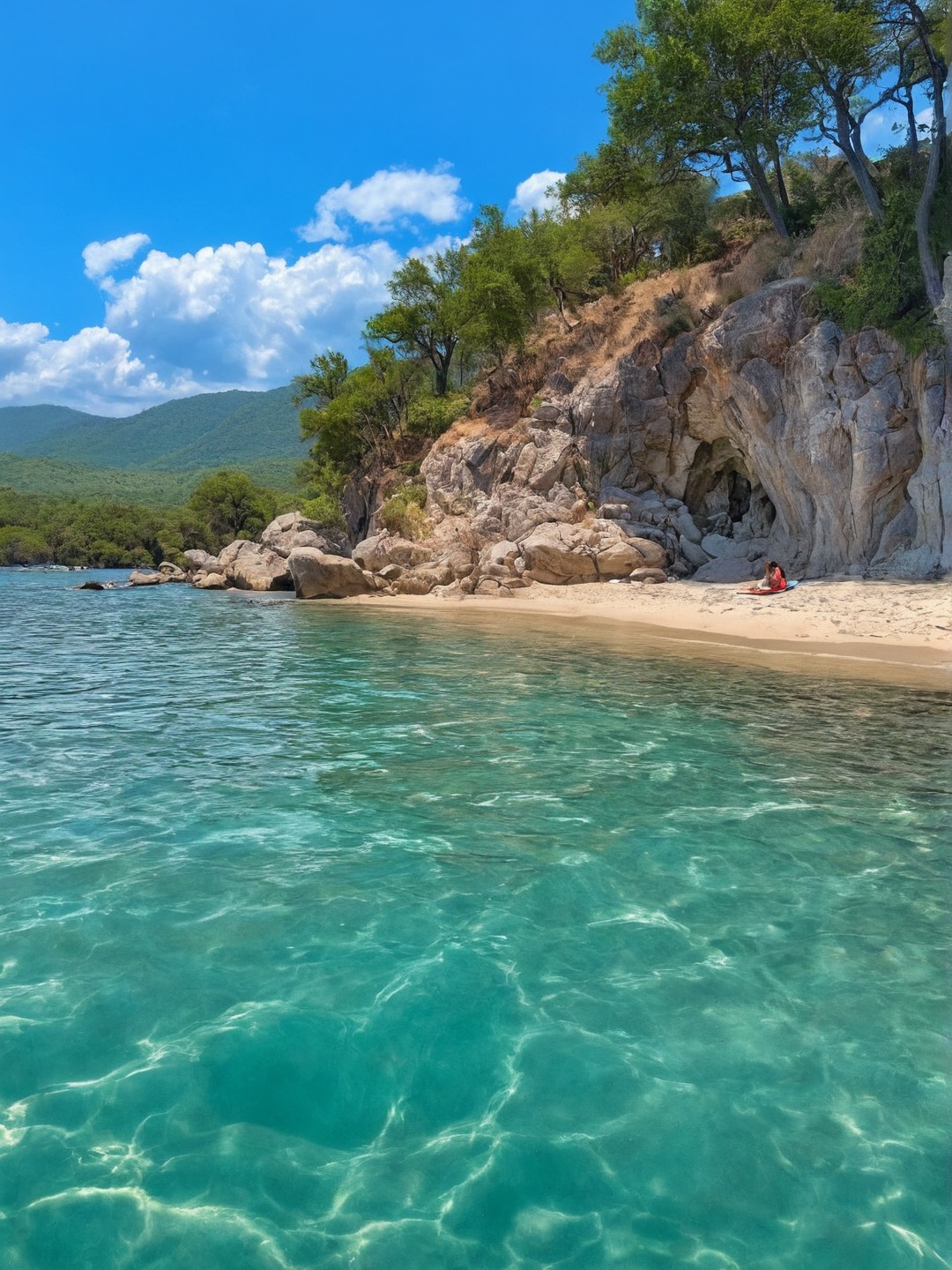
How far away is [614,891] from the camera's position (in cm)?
682

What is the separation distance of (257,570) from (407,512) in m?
12.6

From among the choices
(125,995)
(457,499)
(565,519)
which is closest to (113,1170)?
(125,995)

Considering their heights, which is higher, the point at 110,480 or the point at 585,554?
the point at 110,480

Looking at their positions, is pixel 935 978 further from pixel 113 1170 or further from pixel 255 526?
pixel 255 526

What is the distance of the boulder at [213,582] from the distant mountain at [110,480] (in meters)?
90.3

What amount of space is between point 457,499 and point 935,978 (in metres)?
36.7

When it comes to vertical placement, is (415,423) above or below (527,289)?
below

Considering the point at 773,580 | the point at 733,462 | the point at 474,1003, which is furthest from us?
the point at 733,462

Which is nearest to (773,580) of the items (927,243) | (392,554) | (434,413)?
(927,243)

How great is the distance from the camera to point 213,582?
52969 millimetres

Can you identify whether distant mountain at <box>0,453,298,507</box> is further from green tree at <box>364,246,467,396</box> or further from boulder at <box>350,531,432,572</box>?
boulder at <box>350,531,432,572</box>

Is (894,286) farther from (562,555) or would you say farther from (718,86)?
(562,555)

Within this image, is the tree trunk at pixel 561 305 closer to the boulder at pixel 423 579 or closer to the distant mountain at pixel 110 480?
the boulder at pixel 423 579

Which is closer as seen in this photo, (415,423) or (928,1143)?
(928,1143)
